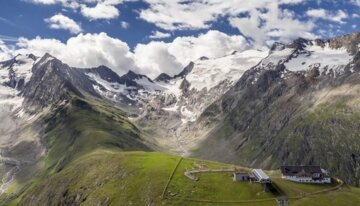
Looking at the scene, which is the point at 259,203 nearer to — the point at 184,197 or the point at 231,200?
the point at 231,200

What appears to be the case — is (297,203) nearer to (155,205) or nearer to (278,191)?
(278,191)

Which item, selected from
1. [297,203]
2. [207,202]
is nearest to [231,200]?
[207,202]

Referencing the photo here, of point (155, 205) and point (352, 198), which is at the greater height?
point (352, 198)

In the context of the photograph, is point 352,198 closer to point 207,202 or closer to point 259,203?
point 259,203

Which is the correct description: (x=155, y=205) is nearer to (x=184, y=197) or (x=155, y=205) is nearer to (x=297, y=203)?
(x=184, y=197)

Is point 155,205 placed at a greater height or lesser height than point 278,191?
lesser

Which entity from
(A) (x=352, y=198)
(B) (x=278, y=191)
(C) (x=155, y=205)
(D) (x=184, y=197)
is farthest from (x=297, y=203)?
(C) (x=155, y=205)

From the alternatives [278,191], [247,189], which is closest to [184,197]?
[247,189]

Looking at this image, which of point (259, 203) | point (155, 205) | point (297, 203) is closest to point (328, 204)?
point (297, 203)
